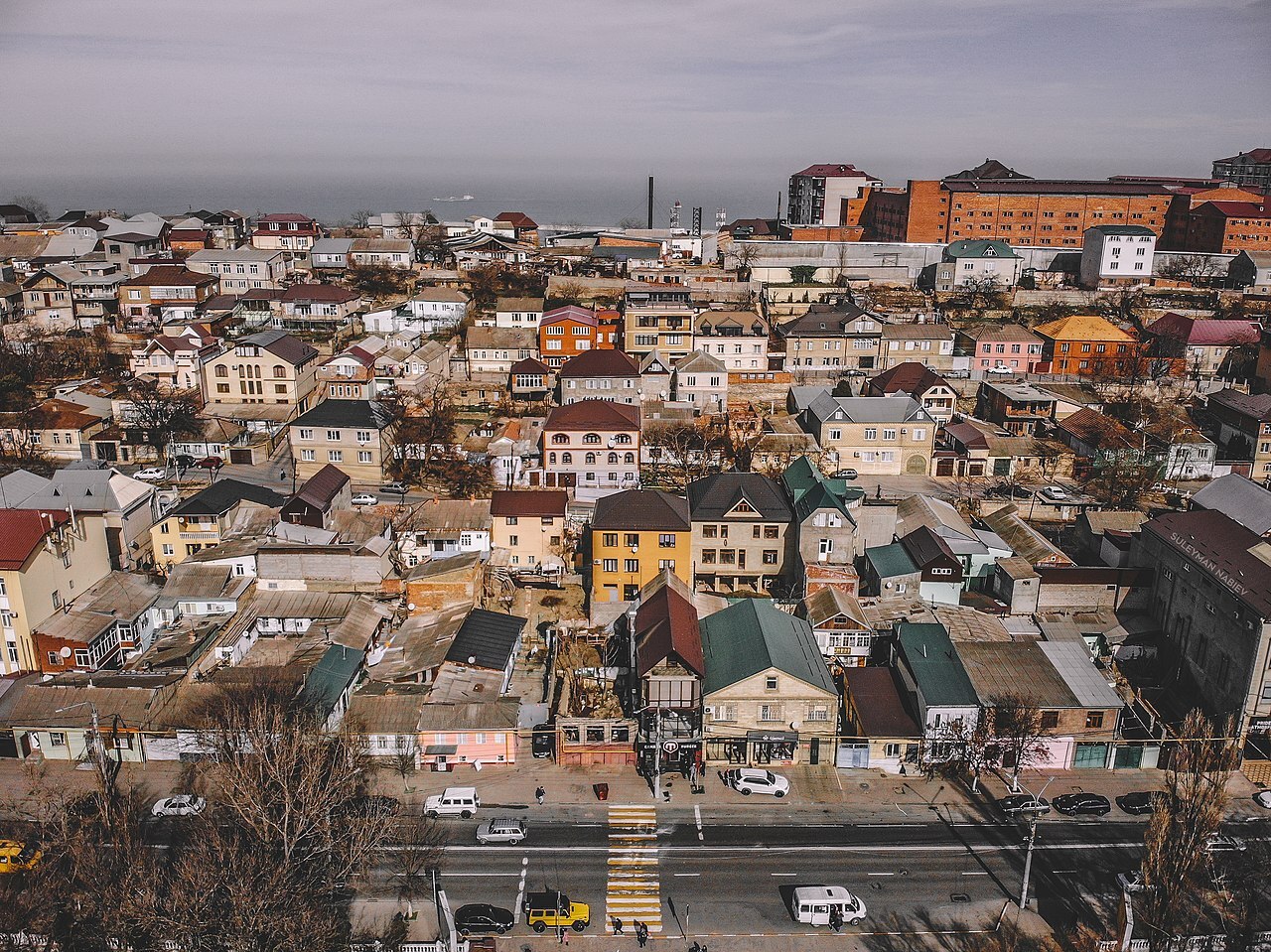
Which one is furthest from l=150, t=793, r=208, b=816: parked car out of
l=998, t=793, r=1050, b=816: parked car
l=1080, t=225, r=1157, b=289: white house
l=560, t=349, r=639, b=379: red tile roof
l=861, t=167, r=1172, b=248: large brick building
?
l=1080, t=225, r=1157, b=289: white house

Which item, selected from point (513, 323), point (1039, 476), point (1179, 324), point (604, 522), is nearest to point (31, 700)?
point (604, 522)

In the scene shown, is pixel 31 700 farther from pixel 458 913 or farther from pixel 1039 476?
pixel 1039 476

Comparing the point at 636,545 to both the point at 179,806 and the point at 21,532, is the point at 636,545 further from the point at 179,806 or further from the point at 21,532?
the point at 21,532

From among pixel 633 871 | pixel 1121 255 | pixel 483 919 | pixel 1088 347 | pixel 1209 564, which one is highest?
pixel 1121 255

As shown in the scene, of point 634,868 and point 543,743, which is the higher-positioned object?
point 543,743

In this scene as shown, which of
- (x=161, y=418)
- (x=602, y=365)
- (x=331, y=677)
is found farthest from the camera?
(x=602, y=365)

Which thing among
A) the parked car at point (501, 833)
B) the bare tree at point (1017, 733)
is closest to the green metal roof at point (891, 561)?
the bare tree at point (1017, 733)

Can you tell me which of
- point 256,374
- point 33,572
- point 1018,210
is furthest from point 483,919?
point 1018,210
